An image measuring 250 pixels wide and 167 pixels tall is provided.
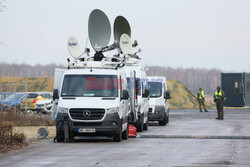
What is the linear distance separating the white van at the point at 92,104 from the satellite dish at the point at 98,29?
3.12 meters

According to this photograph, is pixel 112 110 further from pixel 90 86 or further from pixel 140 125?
pixel 140 125

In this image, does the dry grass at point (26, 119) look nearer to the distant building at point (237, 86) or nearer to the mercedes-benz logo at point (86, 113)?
the mercedes-benz logo at point (86, 113)

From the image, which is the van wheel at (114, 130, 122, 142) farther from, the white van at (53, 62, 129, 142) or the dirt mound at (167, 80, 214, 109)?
the dirt mound at (167, 80, 214, 109)

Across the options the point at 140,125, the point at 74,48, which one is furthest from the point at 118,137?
the point at 140,125

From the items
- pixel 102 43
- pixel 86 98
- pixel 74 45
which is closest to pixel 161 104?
pixel 102 43

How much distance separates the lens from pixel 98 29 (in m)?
23.9

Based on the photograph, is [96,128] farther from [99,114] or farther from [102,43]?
[102,43]

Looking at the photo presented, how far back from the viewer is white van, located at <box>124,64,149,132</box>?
77.6ft

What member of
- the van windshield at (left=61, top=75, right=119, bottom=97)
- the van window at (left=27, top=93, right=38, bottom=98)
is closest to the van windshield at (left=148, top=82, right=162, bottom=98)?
the van windshield at (left=61, top=75, right=119, bottom=97)

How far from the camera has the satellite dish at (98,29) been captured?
23.8m

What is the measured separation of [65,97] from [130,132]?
138 inches

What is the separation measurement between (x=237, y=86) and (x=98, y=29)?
3440cm

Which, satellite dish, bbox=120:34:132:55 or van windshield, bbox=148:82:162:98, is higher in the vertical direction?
satellite dish, bbox=120:34:132:55

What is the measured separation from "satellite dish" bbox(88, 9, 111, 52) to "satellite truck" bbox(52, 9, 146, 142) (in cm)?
126
